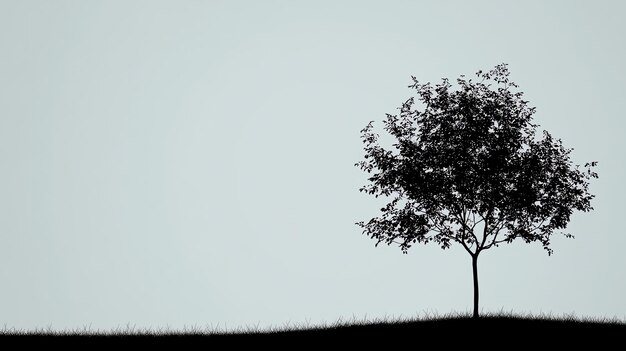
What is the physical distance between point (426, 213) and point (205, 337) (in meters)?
13.3

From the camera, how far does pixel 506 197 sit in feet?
112

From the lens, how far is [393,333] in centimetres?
2797

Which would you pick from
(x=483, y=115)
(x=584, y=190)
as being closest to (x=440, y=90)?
(x=483, y=115)

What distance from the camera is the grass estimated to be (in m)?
26.9

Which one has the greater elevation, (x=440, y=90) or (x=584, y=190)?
(x=440, y=90)

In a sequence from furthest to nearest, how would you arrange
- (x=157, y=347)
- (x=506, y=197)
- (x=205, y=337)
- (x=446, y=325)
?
(x=506, y=197)
(x=446, y=325)
(x=205, y=337)
(x=157, y=347)

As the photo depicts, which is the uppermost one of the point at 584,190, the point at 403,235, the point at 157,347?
the point at 584,190

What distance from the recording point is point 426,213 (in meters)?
34.8

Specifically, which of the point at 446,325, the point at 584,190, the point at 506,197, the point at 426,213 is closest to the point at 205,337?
the point at 446,325

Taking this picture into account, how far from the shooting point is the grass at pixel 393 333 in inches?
1057

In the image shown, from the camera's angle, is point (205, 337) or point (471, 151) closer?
point (205, 337)

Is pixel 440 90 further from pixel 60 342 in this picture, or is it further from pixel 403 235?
pixel 60 342

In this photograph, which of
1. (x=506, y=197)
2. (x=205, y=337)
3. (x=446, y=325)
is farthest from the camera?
(x=506, y=197)

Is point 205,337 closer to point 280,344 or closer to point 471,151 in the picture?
point 280,344
